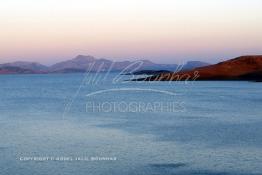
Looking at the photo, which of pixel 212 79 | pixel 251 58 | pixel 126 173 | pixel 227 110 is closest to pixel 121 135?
pixel 126 173

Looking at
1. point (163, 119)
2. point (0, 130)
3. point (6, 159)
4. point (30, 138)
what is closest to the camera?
point (6, 159)

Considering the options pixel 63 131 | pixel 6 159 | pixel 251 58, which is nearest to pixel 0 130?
pixel 63 131

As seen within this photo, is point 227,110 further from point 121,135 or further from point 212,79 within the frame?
point 212,79

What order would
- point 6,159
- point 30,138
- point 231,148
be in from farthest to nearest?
point 30,138
point 231,148
point 6,159

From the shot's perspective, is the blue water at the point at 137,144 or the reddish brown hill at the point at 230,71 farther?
the reddish brown hill at the point at 230,71

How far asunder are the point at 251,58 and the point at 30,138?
11323 cm

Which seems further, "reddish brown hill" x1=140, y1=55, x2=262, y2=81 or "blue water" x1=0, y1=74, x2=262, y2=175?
"reddish brown hill" x1=140, y1=55, x2=262, y2=81

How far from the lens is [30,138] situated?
23.6 meters

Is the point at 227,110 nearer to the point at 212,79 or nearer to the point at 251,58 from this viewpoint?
the point at 212,79

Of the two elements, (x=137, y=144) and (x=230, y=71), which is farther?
(x=230, y=71)

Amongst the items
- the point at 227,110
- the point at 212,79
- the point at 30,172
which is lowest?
the point at 212,79

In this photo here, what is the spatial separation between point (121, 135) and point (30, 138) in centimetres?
407

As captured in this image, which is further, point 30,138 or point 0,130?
point 0,130

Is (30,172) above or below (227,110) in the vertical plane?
above
